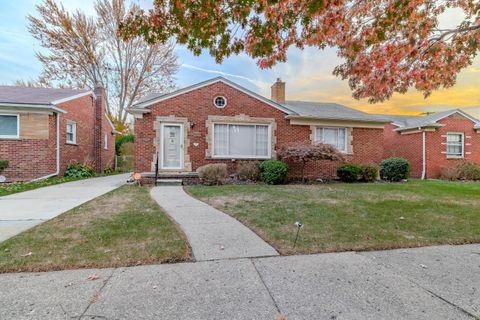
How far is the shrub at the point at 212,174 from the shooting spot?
33.6 feet

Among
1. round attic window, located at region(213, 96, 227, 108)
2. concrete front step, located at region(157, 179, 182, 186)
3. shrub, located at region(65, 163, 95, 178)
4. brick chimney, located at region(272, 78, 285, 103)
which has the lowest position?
concrete front step, located at region(157, 179, 182, 186)

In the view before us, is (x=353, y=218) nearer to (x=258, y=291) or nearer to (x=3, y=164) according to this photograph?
(x=258, y=291)

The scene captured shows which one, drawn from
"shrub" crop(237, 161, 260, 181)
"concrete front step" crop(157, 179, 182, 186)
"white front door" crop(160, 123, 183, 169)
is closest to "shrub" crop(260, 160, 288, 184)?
"shrub" crop(237, 161, 260, 181)

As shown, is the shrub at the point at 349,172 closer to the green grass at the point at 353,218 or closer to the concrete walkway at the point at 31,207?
the green grass at the point at 353,218

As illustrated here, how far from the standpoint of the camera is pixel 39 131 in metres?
11.6

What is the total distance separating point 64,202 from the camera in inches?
261

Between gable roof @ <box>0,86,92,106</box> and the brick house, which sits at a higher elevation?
gable roof @ <box>0,86,92,106</box>

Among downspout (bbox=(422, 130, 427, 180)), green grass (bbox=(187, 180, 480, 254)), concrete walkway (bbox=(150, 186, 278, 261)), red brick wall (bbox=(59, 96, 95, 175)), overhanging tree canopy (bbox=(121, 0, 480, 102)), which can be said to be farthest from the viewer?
downspout (bbox=(422, 130, 427, 180))

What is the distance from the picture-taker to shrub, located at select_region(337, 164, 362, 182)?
12.1 m

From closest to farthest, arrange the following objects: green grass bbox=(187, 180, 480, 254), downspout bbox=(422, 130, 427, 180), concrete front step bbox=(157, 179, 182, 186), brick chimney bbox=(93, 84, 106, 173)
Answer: green grass bbox=(187, 180, 480, 254) → concrete front step bbox=(157, 179, 182, 186) → downspout bbox=(422, 130, 427, 180) → brick chimney bbox=(93, 84, 106, 173)

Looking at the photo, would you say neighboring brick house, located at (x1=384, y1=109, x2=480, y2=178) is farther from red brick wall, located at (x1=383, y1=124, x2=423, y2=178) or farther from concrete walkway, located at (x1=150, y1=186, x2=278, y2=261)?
concrete walkway, located at (x1=150, y1=186, x2=278, y2=261)

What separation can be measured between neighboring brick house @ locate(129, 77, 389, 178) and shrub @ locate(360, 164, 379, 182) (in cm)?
111

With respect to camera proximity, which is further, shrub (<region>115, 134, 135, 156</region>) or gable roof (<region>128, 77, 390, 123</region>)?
shrub (<region>115, 134, 135, 156</region>)

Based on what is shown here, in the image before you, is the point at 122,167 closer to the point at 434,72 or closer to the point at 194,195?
the point at 194,195
